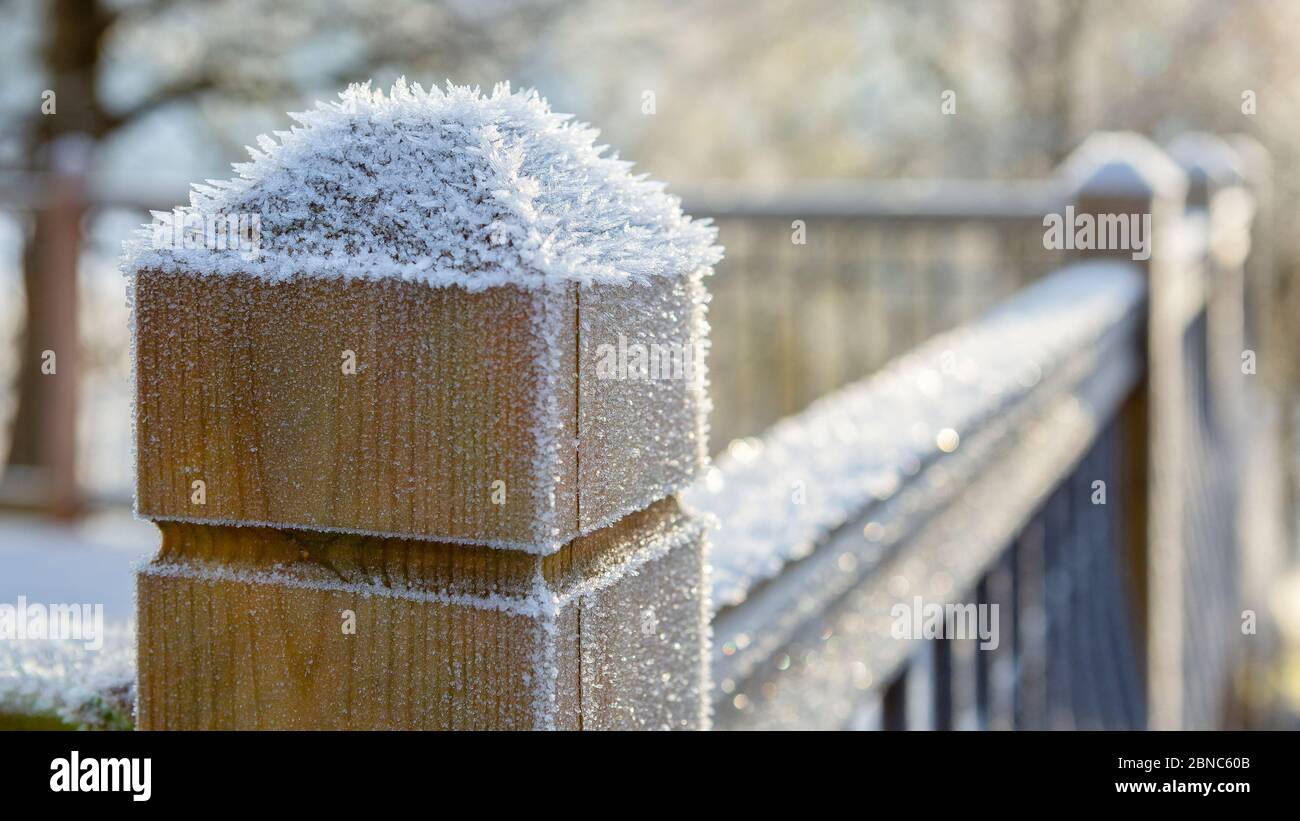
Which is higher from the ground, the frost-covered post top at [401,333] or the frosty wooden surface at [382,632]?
the frost-covered post top at [401,333]

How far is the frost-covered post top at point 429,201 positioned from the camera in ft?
2.44

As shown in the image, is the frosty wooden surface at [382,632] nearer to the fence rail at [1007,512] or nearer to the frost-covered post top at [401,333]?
the frost-covered post top at [401,333]

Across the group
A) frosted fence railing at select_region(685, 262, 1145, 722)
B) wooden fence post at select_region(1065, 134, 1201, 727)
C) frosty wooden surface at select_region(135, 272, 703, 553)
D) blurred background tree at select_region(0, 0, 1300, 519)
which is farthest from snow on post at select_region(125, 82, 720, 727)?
blurred background tree at select_region(0, 0, 1300, 519)

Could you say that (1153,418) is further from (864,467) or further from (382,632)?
(382,632)

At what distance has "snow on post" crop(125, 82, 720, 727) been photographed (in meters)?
0.74

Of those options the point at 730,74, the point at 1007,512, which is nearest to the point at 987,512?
the point at 1007,512

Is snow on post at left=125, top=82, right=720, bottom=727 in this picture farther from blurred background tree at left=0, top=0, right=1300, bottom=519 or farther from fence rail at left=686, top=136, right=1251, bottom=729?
blurred background tree at left=0, top=0, right=1300, bottom=519

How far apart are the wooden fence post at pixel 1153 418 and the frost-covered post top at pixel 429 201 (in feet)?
10.6

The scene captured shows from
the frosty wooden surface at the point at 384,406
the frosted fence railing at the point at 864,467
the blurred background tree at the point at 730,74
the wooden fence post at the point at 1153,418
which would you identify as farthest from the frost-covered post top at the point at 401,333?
the blurred background tree at the point at 730,74

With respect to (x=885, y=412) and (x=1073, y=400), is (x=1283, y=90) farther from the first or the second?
(x=885, y=412)

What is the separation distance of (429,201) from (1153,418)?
137 inches

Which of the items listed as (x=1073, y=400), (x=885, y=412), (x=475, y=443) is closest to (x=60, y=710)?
(x=475, y=443)

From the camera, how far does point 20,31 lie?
31.8ft
